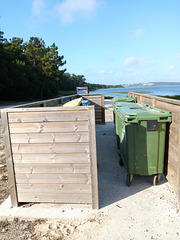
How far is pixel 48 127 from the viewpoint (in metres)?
2.73

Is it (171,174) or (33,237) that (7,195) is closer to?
(33,237)

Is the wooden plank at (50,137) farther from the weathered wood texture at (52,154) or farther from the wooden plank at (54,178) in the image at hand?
the wooden plank at (54,178)

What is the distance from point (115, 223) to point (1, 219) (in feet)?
5.19

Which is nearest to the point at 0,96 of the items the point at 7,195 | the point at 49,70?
the point at 49,70

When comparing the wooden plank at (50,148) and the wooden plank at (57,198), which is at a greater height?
the wooden plank at (50,148)

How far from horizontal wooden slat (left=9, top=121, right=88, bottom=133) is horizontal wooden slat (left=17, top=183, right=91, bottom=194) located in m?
0.83

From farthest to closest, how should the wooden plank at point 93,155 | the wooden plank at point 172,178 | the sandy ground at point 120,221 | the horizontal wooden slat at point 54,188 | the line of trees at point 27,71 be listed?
1. the line of trees at point 27,71
2. the wooden plank at point 172,178
3. the horizontal wooden slat at point 54,188
4. the wooden plank at point 93,155
5. the sandy ground at point 120,221

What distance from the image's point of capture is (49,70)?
1396 inches

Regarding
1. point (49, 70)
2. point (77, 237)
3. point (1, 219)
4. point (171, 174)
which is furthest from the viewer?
point (49, 70)

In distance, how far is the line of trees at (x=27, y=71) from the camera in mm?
27331

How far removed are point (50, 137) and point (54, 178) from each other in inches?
24.4

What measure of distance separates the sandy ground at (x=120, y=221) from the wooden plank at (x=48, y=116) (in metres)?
1.36

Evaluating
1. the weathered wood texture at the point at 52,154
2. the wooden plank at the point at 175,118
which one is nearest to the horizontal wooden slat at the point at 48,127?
the weathered wood texture at the point at 52,154

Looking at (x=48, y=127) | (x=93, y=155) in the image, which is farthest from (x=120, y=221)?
(x=48, y=127)
